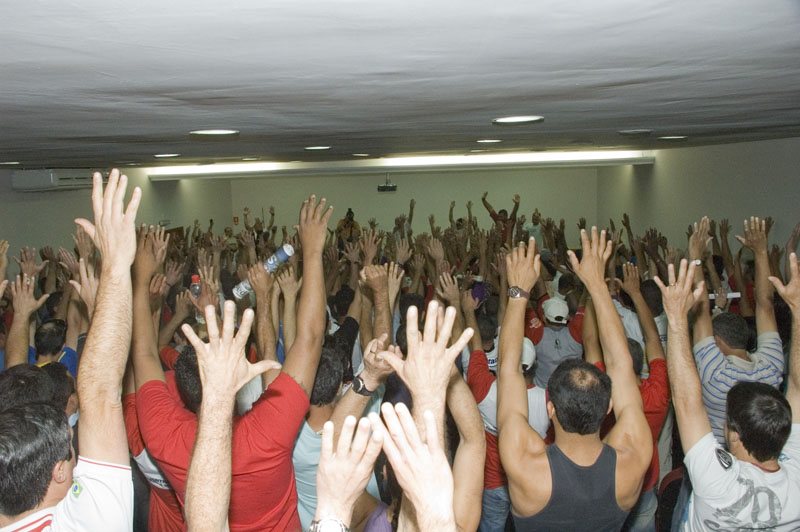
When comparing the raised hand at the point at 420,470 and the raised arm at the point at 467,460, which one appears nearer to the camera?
the raised hand at the point at 420,470

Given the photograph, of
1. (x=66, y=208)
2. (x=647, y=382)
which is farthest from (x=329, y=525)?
(x=66, y=208)

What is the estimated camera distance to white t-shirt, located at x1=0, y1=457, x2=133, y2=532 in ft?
4.94

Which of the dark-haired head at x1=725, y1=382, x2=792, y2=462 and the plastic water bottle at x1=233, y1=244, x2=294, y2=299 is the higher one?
the plastic water bottle at x1=233, y1=244, x2=294, y2=299

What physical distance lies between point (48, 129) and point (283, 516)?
8.11 feet

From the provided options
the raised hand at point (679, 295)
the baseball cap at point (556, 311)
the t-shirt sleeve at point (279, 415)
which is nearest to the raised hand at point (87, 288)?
the t-shirt sleeve at point (279, 415)

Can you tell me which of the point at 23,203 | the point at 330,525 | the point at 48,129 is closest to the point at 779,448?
the point at 330,525

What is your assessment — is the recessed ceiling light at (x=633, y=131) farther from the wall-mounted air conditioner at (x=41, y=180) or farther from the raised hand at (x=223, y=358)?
the wall-mounted air conditioner at (x=41, y=180)

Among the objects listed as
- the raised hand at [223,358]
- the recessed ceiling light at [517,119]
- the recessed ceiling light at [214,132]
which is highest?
the recessed ceiling light at [517,119]

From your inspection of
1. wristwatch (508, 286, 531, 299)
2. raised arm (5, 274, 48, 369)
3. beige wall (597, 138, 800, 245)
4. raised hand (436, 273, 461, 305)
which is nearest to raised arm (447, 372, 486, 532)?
wristwatch (508, 286, 531, 299)

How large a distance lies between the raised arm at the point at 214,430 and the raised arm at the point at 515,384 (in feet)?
2.99

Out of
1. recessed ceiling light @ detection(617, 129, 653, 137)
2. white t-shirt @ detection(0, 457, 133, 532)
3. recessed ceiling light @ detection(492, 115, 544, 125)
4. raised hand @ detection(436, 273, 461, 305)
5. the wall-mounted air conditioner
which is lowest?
white t-shirt @ detection(0, 457, 133, 532)

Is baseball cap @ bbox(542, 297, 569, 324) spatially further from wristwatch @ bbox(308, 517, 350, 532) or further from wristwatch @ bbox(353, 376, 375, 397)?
wristwatch @ bbox(308, 517, 350, 532)

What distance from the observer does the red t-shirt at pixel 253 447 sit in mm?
1863

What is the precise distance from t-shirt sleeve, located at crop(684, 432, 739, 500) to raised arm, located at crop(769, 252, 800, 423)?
0.39m
